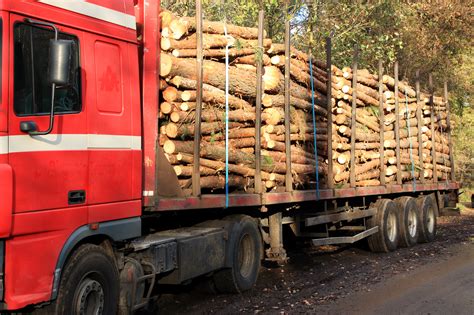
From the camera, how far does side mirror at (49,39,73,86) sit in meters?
4.44

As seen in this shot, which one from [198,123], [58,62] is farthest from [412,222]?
[58,62]

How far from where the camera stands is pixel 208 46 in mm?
7375

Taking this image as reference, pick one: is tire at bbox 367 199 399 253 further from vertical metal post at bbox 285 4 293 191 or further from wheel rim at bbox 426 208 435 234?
vertical metal post at bbox 285 4 293 191

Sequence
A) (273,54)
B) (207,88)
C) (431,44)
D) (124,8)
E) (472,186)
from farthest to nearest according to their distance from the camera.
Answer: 1. (472,186)
2. (431,44)
3. (273,54)
4. (207,88)
5. (124,8)

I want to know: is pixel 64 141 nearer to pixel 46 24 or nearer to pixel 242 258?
pixel 46 24

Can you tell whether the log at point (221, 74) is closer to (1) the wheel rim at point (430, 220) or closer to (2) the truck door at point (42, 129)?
(2) the truck door at point (42, 129)

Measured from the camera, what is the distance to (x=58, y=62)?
14.6 feet

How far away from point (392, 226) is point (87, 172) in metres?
8.95

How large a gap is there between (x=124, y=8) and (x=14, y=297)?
2994mm

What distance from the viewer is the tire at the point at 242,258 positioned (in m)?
7.64

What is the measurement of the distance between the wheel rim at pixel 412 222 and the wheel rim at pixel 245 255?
6.15 metres

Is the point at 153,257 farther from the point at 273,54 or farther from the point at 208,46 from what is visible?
the point at 273,54

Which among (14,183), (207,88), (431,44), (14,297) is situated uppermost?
(431,44)

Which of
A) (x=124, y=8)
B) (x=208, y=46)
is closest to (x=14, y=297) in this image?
(x=124, y=8)
